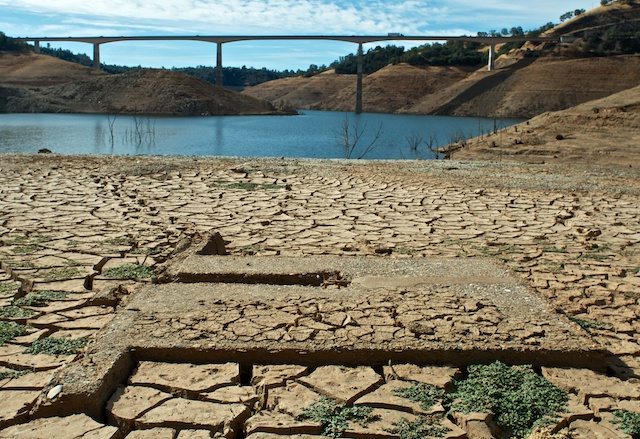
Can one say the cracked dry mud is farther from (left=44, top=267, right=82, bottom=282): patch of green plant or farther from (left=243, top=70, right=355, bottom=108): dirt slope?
(left=243, top=70, right=355, bottom=108): dirt slope

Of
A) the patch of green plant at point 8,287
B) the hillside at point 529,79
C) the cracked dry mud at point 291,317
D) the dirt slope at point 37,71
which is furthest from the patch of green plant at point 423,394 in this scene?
the dirt slope at point 37,71

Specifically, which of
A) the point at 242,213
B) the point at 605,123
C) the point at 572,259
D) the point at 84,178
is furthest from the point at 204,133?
the point at 572,259

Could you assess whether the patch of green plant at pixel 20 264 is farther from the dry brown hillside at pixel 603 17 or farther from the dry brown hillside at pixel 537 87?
the dry brown hillside at pixel 603 17

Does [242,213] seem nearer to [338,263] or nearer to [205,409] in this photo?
[338,263]

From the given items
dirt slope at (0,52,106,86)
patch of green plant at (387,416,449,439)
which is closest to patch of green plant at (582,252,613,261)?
patch of green plant at (387,416,449,439)

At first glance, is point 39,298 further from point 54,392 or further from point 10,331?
point 54,392

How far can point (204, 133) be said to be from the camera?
3703cm

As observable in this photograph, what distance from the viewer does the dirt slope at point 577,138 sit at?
1766 centimetres

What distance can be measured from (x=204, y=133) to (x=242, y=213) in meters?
30.7

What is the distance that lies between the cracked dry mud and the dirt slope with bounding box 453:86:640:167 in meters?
11.1

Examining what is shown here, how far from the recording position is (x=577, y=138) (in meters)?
19.9

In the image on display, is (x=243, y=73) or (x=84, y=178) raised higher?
(x=243, y=73)

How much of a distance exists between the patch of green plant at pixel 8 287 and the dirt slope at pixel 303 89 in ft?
295

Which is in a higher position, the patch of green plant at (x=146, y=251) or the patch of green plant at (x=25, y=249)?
the patch of green plant at (x=25, y=249)
